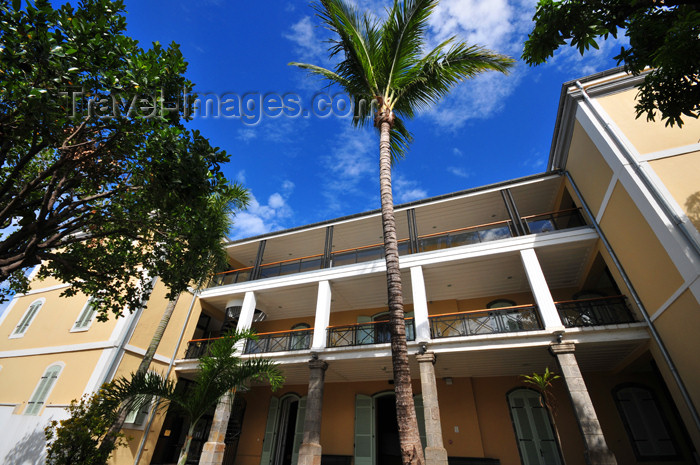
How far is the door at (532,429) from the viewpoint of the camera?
949cm

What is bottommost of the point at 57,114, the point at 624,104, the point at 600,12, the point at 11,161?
the point at 57,114

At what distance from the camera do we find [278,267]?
14.1m

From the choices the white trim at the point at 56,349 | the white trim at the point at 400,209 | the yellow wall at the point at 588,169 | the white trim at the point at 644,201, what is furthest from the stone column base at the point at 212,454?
the yellow wall at the point at 588,169

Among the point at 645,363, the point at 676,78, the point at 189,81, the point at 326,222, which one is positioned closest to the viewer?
the point at 676,78

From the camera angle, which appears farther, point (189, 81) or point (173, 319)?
point (173, 319)

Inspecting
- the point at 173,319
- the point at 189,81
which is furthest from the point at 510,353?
the point at 173,319

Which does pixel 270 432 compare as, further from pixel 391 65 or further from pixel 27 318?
pixel 391 65

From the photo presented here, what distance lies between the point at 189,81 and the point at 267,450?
43.2 ft

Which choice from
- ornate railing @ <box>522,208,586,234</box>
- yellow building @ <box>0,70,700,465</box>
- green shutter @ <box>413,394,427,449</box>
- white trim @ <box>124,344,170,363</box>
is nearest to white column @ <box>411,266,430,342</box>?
yellow building @ <box>0,70,700,465</box>

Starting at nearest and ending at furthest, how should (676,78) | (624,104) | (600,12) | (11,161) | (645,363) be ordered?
(676,78) → (600,12) → (11,161) → (624,104) → (645,363)

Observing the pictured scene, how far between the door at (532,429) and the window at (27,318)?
19218 millimetres

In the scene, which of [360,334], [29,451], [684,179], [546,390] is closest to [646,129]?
[684,179]

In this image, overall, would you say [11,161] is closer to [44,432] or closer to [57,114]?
[57,114]

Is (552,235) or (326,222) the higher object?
(326,222)
